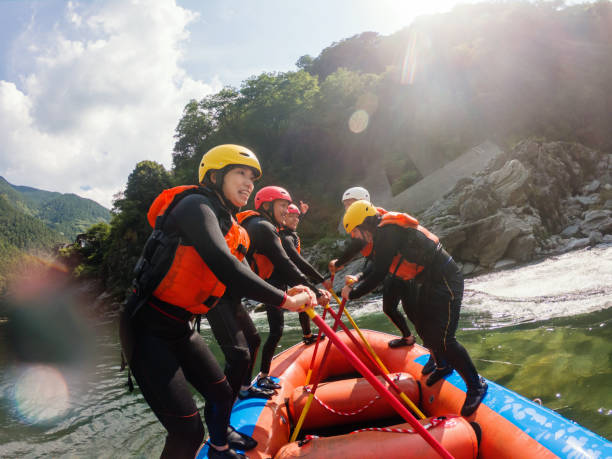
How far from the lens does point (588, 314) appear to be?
7.13 meters

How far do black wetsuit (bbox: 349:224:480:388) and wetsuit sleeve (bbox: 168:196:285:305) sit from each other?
1639mm

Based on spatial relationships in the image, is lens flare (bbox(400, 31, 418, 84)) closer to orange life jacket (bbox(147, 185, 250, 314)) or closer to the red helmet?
the red helmet

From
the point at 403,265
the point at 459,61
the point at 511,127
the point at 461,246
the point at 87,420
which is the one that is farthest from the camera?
the point at 459,61

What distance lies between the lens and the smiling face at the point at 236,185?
2.44 metres

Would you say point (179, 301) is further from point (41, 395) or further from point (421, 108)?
point (421, 108)

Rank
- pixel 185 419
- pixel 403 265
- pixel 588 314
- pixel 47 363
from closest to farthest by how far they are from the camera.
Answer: pixel 185 419, pixel 403 265, pixel 588 314, pixel 47 363

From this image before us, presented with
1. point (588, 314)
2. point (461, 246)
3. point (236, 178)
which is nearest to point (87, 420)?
point (236, 178)

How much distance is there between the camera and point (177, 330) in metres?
2.11

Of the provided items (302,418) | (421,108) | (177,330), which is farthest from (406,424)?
(421,108)

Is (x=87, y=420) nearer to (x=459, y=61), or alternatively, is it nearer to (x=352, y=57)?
(x=459, y=61)

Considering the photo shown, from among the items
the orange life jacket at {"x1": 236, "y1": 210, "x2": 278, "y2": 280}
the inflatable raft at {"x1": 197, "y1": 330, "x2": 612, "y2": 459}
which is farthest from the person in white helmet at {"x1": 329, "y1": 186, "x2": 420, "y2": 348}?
the orange life jacket at {"x1": 236, "y1": 210, "x2": 278, "y2": 280}

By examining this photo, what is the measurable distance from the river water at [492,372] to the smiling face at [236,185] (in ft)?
12.7

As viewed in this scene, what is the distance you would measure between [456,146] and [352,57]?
36.3 meters

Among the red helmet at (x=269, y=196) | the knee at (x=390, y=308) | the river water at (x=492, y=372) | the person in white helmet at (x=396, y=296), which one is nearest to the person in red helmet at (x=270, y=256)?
the red helmet at (x=269, y=196)
